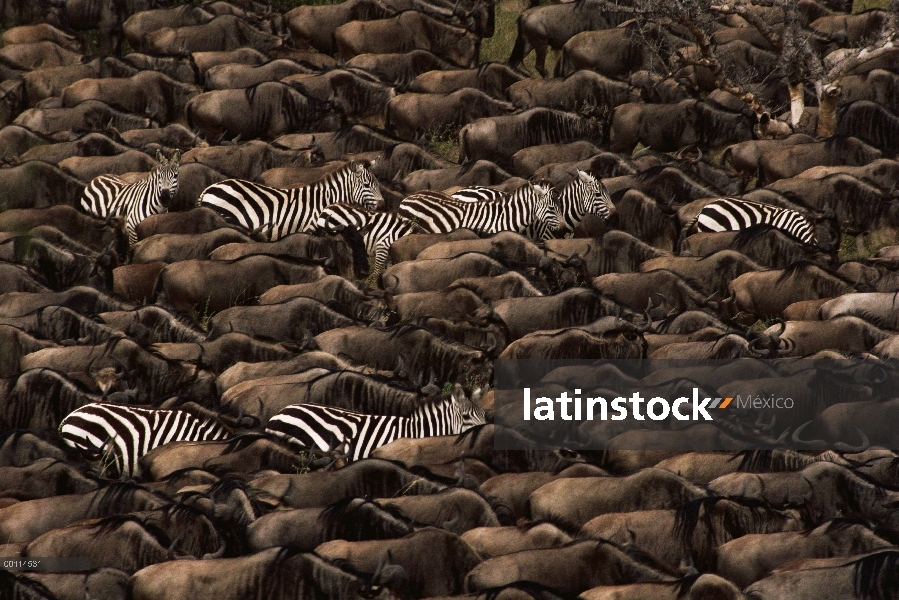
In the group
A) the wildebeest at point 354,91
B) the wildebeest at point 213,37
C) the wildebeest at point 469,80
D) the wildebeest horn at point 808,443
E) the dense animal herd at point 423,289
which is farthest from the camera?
→ the wildebeest at point 213,37

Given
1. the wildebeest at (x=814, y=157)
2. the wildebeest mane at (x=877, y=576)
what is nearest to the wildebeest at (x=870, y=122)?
the wildebeest at (x=814, y=157)

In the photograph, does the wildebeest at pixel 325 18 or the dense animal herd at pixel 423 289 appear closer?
the dense animal herd at pixel 423 289

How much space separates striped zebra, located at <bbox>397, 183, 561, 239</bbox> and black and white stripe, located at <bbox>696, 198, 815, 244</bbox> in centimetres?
204

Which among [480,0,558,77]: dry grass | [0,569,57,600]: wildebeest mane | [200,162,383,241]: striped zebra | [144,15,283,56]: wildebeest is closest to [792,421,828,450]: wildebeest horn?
[0,569,57,600]: wildebeest mane

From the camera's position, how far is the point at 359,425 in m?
12.3

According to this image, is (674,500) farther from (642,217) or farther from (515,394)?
(642,217)

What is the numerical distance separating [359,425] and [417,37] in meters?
15.8

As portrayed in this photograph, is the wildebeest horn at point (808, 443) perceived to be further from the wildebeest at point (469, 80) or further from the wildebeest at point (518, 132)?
the wildebeest at point (469, 80)

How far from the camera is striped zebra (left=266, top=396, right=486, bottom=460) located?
12.2 m

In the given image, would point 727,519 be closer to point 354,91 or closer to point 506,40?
point 354,91

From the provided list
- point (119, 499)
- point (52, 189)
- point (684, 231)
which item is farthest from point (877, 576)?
point (52, 189)

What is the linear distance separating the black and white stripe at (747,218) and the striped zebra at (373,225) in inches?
155

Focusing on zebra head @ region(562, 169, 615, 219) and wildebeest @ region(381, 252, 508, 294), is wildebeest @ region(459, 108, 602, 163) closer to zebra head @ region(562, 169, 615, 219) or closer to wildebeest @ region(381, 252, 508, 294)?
zebra head @ region(562, 169, 615, 219)

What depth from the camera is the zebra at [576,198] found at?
61.9 ft
